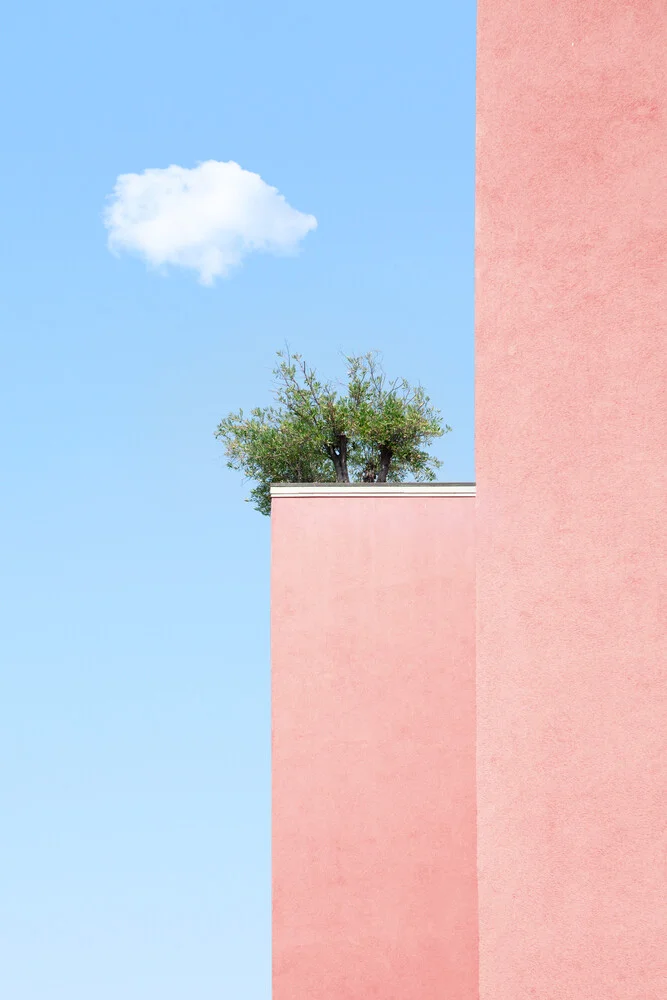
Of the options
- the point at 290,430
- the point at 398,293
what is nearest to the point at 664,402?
the point at 290,430

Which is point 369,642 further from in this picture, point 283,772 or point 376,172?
point 376,172

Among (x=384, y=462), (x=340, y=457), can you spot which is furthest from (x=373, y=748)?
(x=384, y=462)

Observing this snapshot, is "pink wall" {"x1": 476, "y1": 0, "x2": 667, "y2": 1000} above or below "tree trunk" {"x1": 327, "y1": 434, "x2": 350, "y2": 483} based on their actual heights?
below

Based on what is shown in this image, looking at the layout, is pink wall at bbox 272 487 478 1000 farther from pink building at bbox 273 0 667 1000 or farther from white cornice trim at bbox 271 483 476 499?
pink building at bbox 273 0 667 1000

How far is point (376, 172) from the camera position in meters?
19.7

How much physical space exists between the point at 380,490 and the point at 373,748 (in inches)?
96.2

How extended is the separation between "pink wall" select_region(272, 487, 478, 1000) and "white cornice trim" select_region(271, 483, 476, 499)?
58mm

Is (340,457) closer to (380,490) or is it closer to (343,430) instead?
(343,430)

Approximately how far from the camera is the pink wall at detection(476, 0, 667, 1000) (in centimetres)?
380

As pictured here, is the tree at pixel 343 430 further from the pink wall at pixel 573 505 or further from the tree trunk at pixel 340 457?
the pink wall at pixel 573 505

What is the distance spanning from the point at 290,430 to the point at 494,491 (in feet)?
42.1

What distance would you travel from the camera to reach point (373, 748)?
33.7ft

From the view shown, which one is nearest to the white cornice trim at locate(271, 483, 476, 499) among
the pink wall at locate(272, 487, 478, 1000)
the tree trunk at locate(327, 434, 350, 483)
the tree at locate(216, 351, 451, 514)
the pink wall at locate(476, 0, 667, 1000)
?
the pink wall at locate(272, 487, 478, 1000)

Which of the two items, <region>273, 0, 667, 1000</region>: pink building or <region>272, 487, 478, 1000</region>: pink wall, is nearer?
<region>273, 0, 667, 1000</region>: pink building
